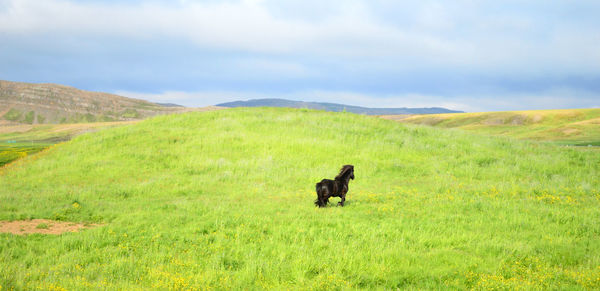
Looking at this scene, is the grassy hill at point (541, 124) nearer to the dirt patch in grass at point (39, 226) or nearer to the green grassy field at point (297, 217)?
the green grassy field at point (297, 217)

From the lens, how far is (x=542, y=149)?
31094 millimetres

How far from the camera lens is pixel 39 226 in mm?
11867

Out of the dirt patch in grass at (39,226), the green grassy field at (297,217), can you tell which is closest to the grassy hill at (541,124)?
the green grassy field at (297,217)

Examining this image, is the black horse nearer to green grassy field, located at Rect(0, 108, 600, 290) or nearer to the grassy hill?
green grassy field, located at Rect(0, 108, 600, 290)

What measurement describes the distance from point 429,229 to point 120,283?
8675 mm

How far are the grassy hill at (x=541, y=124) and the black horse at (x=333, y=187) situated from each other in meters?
76.7

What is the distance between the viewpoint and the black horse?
47.5ft

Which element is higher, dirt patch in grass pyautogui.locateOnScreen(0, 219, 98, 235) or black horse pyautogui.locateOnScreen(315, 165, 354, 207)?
black horse pyautogui.locateOnScreen(315, 165, 354, 207)

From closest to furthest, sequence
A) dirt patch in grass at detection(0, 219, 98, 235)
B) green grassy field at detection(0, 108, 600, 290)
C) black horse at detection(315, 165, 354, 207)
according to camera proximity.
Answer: green grassy field at detection(0, 108, 600, 290) < dirt patch in grass at detection(0, 219, 98, 235) < black horse at detection(315, 165, 354, 207)

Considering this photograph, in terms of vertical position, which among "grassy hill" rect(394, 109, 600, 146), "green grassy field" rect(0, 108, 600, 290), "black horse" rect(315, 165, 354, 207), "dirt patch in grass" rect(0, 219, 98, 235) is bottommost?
"dirt patch in grass" rect(0, 219, 98, 235)

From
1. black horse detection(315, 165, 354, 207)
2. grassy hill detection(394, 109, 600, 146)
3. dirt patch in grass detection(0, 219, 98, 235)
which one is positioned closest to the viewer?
dirt patch in grass detection(0, 219, 98, 235)

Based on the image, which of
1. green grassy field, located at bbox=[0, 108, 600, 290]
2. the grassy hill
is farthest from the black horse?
the grassy hill

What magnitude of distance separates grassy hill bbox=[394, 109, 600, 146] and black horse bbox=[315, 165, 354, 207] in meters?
76.7

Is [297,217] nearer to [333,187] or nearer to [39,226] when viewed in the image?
[333,187]
